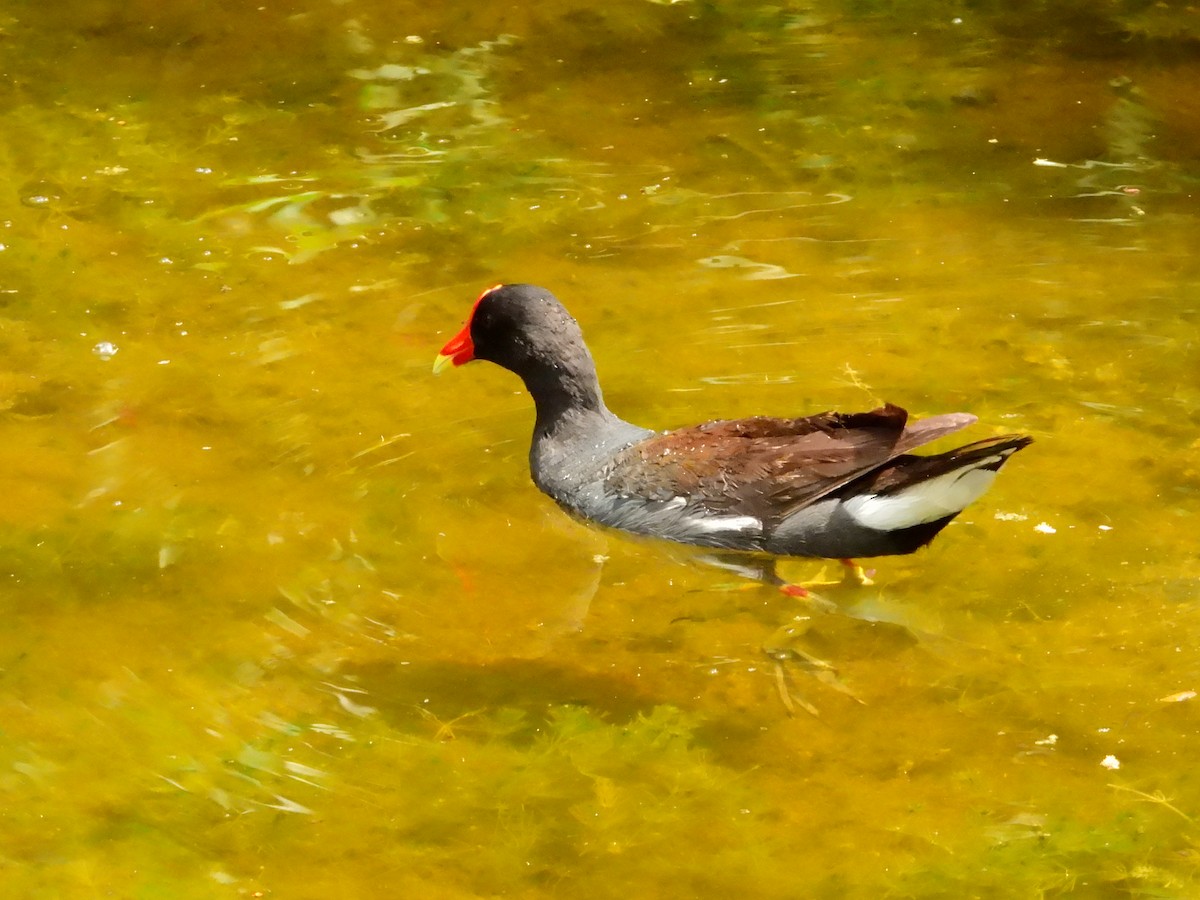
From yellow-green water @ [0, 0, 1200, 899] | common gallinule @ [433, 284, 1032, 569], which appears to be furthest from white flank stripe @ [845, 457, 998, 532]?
yellow-green water @ [0, 0, 1200, 899]

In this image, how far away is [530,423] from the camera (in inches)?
229

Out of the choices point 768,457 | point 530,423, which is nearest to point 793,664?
point 768,457

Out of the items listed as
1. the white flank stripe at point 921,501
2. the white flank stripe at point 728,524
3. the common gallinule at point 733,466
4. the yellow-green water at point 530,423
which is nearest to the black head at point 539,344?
the common gallinule at point 733,466

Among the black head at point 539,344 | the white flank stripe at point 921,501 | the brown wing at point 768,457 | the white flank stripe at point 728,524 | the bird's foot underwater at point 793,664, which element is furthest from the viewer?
the black head at point 539,344

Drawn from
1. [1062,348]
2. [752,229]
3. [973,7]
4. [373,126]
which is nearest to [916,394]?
[1062,348]

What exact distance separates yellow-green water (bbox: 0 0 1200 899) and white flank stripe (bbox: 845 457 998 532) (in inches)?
8.8

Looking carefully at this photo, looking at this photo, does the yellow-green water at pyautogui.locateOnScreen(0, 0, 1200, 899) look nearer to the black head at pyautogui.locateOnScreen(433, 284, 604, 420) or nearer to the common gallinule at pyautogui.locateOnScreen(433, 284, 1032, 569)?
the common gallinule at pyautogui.locateOnScreen(433, 284, 1032, 569)

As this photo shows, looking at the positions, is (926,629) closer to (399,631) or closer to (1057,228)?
(399,631)

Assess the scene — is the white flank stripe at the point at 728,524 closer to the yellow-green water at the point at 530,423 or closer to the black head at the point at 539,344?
the yellow-green water at the point at 530,423

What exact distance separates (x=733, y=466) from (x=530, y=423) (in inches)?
42.8

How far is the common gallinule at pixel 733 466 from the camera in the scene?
15.1 ft

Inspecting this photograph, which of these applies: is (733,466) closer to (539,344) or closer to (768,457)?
(768,457)

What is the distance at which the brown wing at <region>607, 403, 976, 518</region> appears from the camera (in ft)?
15.2

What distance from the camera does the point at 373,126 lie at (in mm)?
7805
